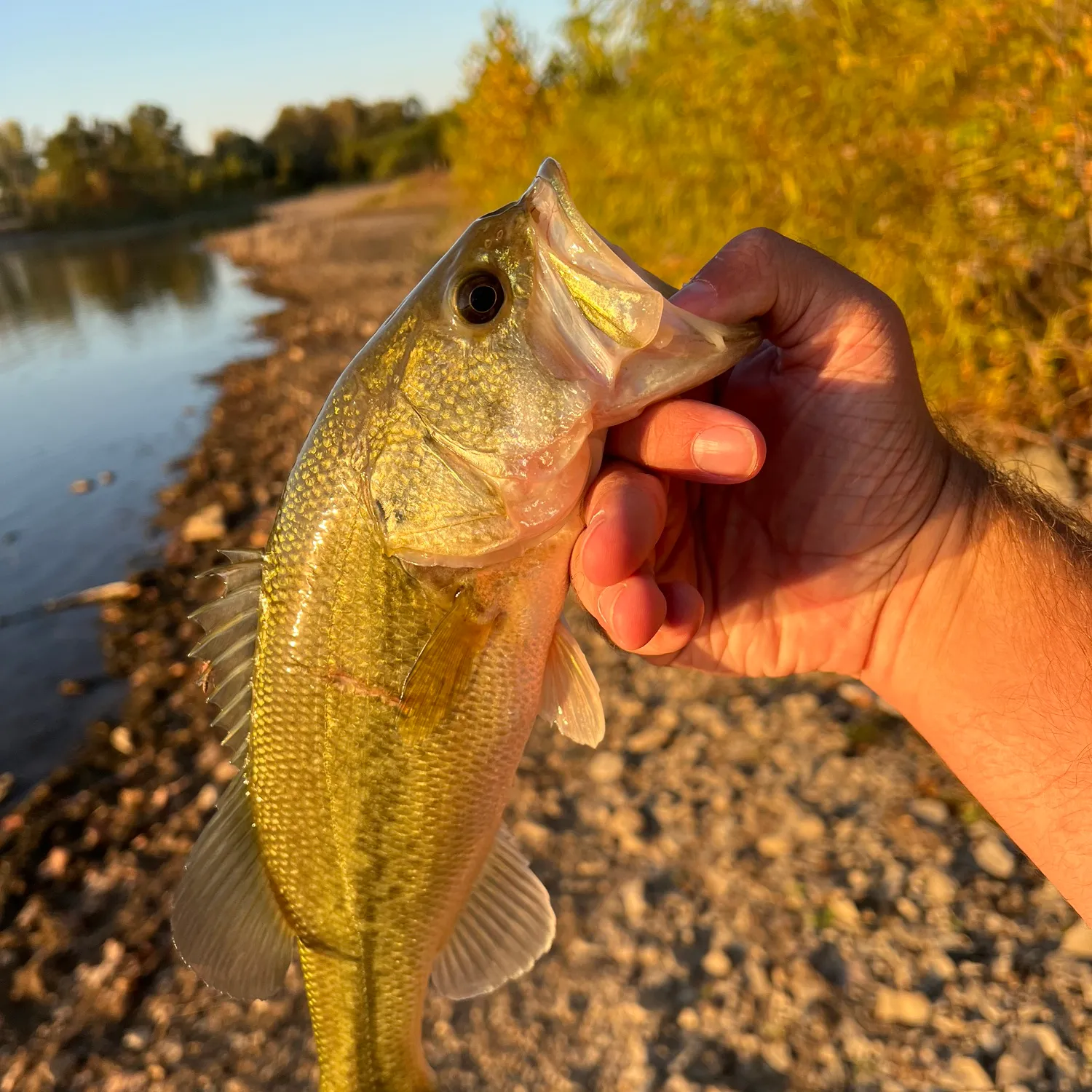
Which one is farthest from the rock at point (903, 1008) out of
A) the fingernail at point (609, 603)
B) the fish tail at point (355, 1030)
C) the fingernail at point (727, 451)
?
the fingernail at point (727, 451)

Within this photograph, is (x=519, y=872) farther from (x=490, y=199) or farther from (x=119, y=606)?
(x=490, y=199)

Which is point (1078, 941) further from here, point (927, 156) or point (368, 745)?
point (927, 156)

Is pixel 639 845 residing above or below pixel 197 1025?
above

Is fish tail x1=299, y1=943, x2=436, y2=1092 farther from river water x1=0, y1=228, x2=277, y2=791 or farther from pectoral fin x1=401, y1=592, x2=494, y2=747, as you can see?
river water x1=0, y1=228, x2=277, y2=791

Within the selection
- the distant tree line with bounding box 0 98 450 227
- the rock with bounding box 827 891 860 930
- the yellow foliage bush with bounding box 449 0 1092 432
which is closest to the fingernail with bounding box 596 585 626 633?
the rock with bounding box 827 891 860 930

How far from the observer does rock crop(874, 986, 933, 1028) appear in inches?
100

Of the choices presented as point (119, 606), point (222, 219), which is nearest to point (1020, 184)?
point (119, 606)

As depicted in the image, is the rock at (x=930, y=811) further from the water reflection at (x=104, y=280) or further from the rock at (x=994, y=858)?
the water reflection at (x=104, y=280)

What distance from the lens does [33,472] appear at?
40.3 feet

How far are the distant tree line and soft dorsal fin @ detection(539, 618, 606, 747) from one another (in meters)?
71.9

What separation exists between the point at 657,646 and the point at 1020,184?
3.57 m

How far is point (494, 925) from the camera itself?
2129mm

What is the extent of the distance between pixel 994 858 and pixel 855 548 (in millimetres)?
1675

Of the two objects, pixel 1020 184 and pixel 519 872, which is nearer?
pixel 519 872
